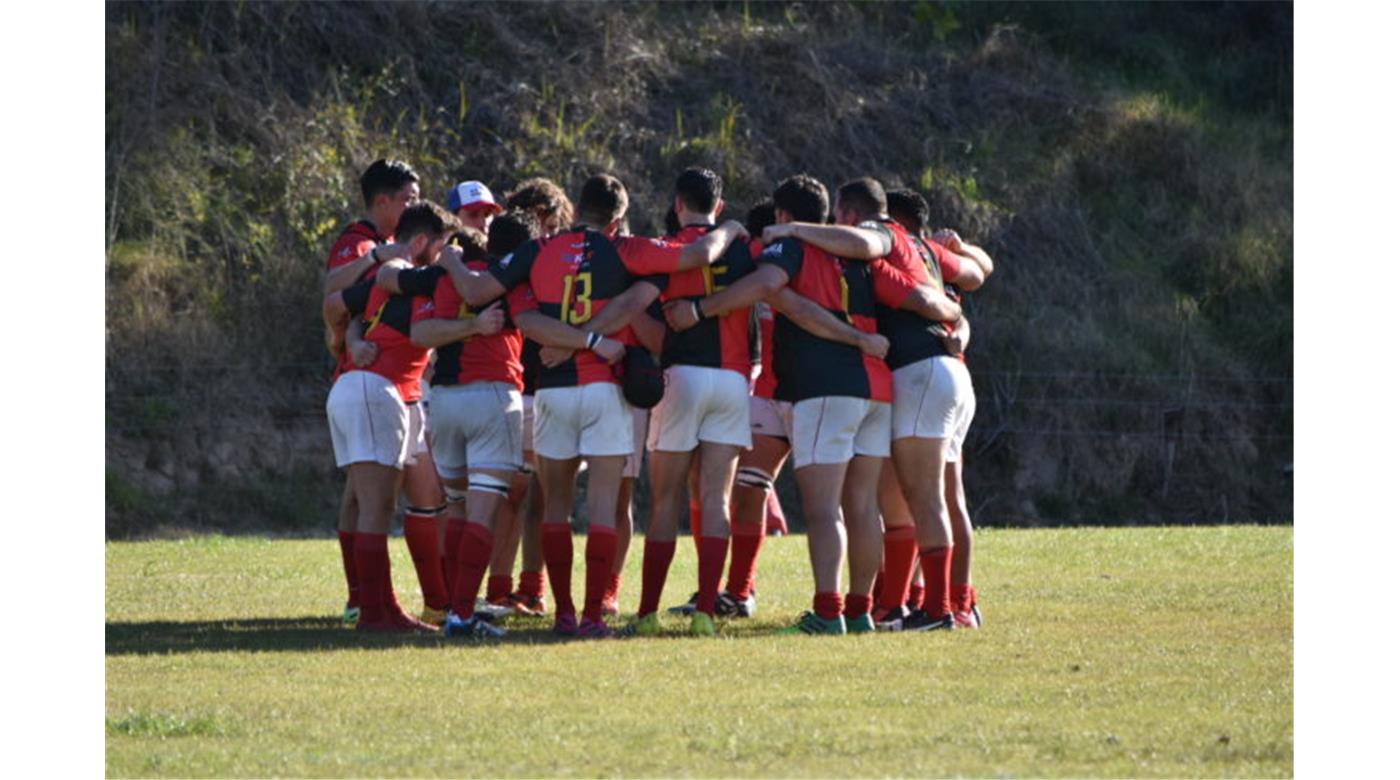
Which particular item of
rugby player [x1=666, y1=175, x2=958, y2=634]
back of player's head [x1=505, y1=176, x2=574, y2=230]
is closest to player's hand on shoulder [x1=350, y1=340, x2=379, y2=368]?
back of player's head [x1=505, y1=176, x2=574, y2=230]

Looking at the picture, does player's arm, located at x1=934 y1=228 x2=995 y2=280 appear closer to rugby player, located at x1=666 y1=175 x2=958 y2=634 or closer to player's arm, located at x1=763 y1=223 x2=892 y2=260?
rugby player, located at x1=666 y1=175 x2=958 y2=634

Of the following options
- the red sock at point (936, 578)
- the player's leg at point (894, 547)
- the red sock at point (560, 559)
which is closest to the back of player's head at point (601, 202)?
the red sock at point (560, 559)

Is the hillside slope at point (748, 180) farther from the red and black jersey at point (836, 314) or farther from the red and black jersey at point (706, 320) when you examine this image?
the red and black jersey at point (836, 314)

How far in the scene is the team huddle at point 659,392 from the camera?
9633 millimetres

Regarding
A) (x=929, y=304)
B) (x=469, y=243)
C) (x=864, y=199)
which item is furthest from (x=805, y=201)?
(x=469, y=243)

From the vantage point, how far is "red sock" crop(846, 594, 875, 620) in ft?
32.2

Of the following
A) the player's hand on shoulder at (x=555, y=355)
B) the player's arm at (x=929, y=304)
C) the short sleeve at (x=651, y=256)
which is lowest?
the player's hand on shoulder at (x=555, y=355)

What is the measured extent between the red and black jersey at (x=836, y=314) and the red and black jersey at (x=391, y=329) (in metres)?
1.81

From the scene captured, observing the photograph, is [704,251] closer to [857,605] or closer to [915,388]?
[915,388]

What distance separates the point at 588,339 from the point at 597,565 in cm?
108

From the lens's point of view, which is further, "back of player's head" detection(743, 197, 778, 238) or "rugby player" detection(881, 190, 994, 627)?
"back of player's head" detection(743, 197, 778, 238)

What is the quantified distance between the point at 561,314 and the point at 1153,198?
17.9m

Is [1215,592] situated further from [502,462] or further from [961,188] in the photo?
[961,188]

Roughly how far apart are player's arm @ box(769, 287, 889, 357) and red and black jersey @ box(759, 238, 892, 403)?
0.04 m
